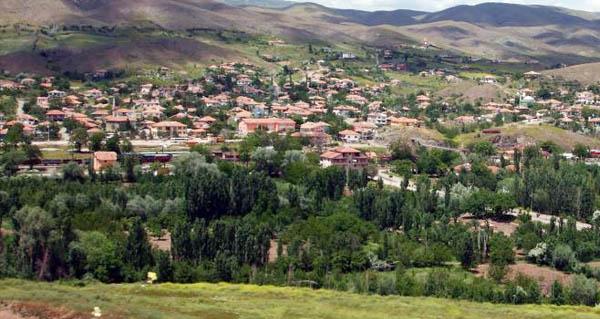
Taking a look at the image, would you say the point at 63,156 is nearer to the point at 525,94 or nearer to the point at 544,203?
the point at 544,203

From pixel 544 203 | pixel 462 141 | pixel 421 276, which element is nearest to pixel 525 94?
pixel 462 141

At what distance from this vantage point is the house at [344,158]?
7938 cm

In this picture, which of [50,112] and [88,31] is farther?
[88,31]

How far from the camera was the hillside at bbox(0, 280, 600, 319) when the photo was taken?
33.9m

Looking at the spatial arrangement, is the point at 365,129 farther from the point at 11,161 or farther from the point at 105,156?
the point at 11,161

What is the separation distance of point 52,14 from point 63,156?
109 meters

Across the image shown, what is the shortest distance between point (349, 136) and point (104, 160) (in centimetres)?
3380

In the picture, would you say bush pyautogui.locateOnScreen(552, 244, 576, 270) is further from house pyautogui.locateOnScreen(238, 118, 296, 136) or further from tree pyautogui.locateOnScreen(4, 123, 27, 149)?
tree pyautogui.locateOnScreen(4, 123, 27, 149)

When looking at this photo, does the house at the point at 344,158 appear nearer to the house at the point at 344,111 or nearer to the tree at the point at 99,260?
the house at the point at 344,111

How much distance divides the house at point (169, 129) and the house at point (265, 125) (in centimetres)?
687

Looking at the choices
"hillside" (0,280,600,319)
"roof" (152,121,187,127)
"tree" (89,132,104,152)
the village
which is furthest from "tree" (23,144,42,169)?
"hillside" (0,280,600,319)

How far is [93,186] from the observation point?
61.6 m

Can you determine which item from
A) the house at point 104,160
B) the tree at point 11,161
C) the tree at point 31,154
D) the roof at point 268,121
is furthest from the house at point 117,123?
the tree at point 11,161

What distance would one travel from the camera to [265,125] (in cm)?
9612
